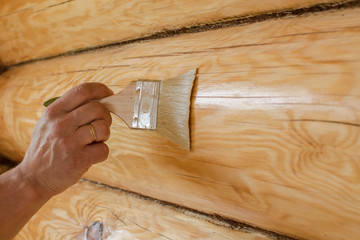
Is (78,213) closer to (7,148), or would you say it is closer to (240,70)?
(7,148)

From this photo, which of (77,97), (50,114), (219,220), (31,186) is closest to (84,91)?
(77,97)

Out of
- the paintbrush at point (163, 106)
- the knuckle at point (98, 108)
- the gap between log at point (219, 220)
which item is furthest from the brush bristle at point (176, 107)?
the gap between log at point (219, 220)

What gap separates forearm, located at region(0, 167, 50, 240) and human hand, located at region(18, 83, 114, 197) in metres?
0.02

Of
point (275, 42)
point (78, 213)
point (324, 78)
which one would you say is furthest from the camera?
point (78, 213)

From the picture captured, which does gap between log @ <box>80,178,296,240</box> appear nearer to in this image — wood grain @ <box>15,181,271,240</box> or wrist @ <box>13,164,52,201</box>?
wood grain @ <box>15,181,271,240</box>

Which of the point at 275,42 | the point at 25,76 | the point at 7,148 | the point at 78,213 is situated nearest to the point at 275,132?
the point at 275,42

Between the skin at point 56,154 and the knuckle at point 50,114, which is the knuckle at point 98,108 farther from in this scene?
the knuckle at point 50,114

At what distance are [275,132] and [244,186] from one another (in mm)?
209

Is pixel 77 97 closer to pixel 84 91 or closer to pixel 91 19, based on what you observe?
pixel 84 91

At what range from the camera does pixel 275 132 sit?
0.91m

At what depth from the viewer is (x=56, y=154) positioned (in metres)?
1.07

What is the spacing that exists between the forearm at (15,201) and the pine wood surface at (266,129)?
36 cm

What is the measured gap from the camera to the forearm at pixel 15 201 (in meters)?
1.06

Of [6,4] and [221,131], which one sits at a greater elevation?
[6,4]
